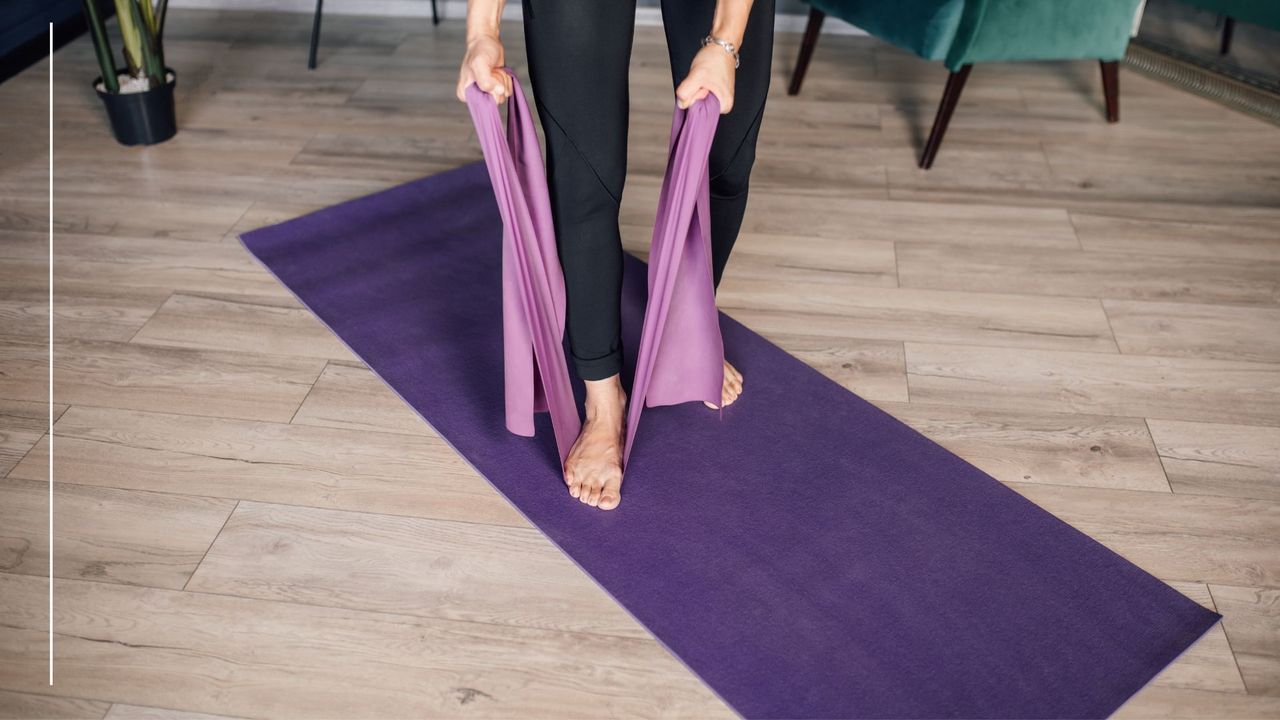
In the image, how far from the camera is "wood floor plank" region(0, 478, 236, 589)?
136 cm

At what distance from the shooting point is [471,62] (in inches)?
48.1

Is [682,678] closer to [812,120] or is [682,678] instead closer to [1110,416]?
[1110,416]

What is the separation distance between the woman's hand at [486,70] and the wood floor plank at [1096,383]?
88 cm

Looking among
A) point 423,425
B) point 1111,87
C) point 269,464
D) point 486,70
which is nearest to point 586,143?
point 486,70

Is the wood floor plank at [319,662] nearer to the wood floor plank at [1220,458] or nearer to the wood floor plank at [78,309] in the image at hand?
the wood floor plank at [78,309]

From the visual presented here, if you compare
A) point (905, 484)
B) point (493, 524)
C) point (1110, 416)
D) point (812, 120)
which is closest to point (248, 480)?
point (493, 524)

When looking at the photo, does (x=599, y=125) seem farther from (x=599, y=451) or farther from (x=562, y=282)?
(x=599, y=451)

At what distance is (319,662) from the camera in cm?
123

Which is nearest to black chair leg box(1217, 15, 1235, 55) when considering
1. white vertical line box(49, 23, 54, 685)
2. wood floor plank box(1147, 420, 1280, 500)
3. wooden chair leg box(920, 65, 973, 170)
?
wooden chair leg box(920, 65, 973, 170)

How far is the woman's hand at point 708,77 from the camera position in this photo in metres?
1.24

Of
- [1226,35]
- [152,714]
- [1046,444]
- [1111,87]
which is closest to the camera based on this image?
[152,714]

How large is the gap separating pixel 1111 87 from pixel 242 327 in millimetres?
2227

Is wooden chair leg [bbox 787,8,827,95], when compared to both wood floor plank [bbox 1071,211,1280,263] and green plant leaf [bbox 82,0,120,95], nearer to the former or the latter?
wood floor plank [bbox 1071,211,1280,263]

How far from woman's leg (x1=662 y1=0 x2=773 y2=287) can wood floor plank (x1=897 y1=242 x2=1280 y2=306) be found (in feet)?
1.98
